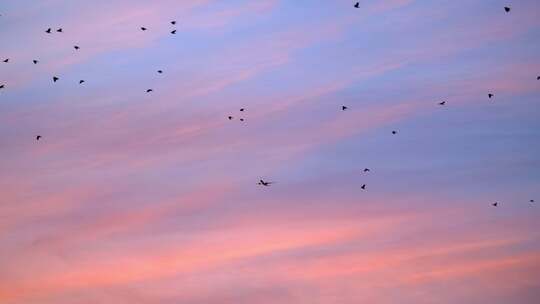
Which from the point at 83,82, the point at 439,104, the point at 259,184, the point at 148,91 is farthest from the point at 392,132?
the point at 83,82

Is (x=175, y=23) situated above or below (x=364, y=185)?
above

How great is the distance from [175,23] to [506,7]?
30.3m

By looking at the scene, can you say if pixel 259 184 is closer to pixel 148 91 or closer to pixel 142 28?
pixel 148 91

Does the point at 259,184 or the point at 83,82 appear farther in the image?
the point at 259,184

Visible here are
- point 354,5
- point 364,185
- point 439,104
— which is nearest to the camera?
point 354,5

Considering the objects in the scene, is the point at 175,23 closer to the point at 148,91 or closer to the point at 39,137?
the point at 148,91

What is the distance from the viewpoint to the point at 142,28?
8806cm

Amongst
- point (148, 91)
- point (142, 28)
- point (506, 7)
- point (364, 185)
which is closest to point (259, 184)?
point (364, 185)

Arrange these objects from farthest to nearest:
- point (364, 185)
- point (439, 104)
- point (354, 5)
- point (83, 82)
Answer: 1. point (364, 185)
2. point (439, 104)
3. point (83, 82)
4. point (354, 5)

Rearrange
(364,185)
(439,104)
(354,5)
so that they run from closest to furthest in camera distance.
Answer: (354,5) → (439,104) → (364,185)

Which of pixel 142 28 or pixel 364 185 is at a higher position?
pixel 142 28

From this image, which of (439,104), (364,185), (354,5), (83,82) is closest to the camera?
(354,5)

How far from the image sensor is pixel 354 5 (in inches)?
3337

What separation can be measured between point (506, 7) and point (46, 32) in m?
42.4
